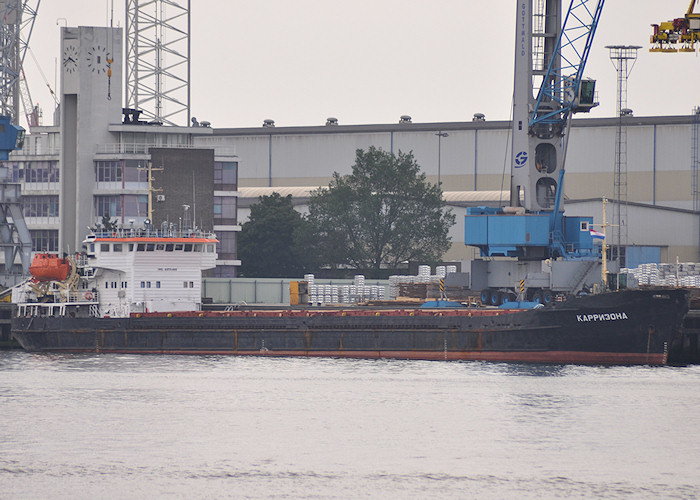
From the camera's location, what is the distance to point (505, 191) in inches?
4803

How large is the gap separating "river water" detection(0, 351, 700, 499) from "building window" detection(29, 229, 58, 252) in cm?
4445

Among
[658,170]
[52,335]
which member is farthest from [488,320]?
[658,170]

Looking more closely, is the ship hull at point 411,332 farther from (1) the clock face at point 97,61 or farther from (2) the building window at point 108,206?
(1) the clock face at point 97,61

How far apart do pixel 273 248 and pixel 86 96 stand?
2004cm

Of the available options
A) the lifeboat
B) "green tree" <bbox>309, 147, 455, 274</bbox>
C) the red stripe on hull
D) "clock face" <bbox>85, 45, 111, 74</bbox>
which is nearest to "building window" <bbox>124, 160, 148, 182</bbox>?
"clock face" <bbox>85, 45, 111, 74</bbox>

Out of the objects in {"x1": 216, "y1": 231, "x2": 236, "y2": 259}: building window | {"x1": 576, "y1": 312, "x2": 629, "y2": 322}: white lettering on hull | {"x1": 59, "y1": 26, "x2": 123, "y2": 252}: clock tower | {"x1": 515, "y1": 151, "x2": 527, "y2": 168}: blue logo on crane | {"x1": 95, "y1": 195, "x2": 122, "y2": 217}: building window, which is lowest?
{"x1": 576, "y1": 312, "x2": 629, "y2": 322}: white lettering on hull

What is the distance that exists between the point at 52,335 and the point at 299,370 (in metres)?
18.7

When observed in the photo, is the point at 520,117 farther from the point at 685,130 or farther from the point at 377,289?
the point at 685,130

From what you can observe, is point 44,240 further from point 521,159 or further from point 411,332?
point 411,332

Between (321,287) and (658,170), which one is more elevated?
(658,170)

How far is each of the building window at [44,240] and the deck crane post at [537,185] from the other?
4322cm

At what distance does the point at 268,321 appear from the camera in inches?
2901

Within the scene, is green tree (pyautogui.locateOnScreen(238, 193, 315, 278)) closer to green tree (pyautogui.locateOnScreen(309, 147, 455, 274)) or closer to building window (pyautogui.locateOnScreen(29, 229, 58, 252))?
green tree (pyautogui.locateOnScreen(309, 147, 455, 274))

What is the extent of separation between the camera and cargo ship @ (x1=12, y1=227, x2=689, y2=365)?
67438mm
